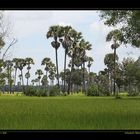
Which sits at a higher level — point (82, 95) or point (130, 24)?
point (130, 24)

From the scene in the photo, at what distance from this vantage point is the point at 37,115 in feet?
11.6

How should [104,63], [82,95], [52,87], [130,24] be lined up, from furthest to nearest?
[130,24], [82,95], [52,87], [104,63]

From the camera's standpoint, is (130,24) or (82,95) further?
(130,24)

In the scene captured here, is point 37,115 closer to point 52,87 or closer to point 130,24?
point 52,87
